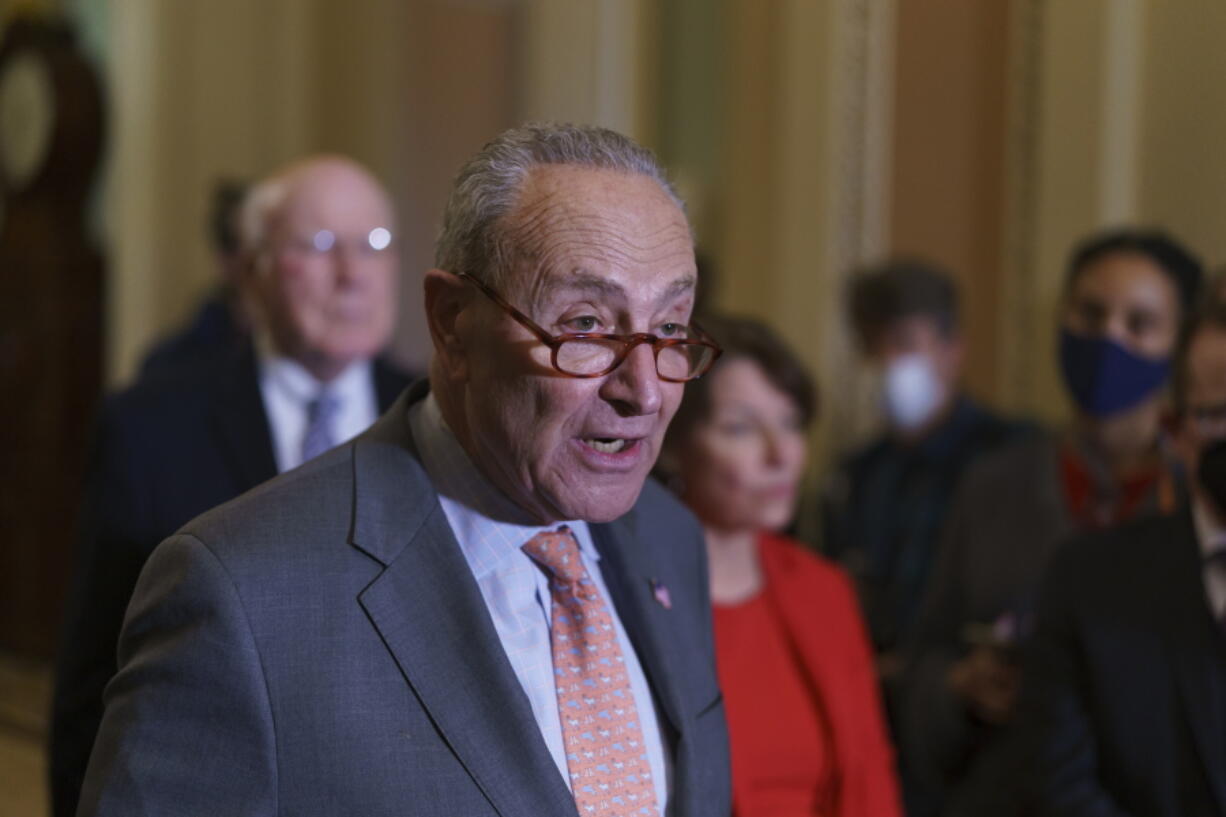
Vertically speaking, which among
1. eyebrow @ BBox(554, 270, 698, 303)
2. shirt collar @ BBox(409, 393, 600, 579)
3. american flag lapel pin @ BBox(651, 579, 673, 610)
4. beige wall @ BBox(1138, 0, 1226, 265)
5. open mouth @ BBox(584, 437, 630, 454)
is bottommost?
american flag lapel pin @ BBox(651, 579, 673, 610)

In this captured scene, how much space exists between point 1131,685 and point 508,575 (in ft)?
4.09

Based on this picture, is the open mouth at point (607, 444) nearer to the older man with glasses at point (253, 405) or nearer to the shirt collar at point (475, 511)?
the shirt collar at point (475, 511)

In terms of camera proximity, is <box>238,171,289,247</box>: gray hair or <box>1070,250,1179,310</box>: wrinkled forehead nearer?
<box>238,171,289,247</box>: gray hair

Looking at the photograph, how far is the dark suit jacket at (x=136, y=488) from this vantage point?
223 cm

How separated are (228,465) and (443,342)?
987mm

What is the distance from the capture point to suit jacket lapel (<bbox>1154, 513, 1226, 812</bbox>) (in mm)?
2305

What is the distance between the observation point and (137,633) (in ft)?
4.87

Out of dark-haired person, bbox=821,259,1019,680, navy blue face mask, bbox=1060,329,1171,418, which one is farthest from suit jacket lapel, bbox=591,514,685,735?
dark-haired person, bbox=821,259,1019,680

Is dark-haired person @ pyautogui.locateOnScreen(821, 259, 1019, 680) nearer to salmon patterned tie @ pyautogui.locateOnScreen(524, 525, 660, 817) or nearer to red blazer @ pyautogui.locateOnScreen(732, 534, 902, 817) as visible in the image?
red blazer @ pyautogui.locateOnScreen(732, 534, 902, 817)

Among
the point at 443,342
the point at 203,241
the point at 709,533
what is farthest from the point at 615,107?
the point at 443,342

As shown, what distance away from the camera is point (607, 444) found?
1601mm

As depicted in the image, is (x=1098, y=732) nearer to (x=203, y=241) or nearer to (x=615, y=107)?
(x=615, y=107)

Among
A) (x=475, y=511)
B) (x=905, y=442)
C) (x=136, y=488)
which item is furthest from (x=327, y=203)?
(x=905, y=442)

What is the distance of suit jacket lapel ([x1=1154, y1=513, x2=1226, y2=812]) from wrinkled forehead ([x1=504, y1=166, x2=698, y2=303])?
1277 mm
